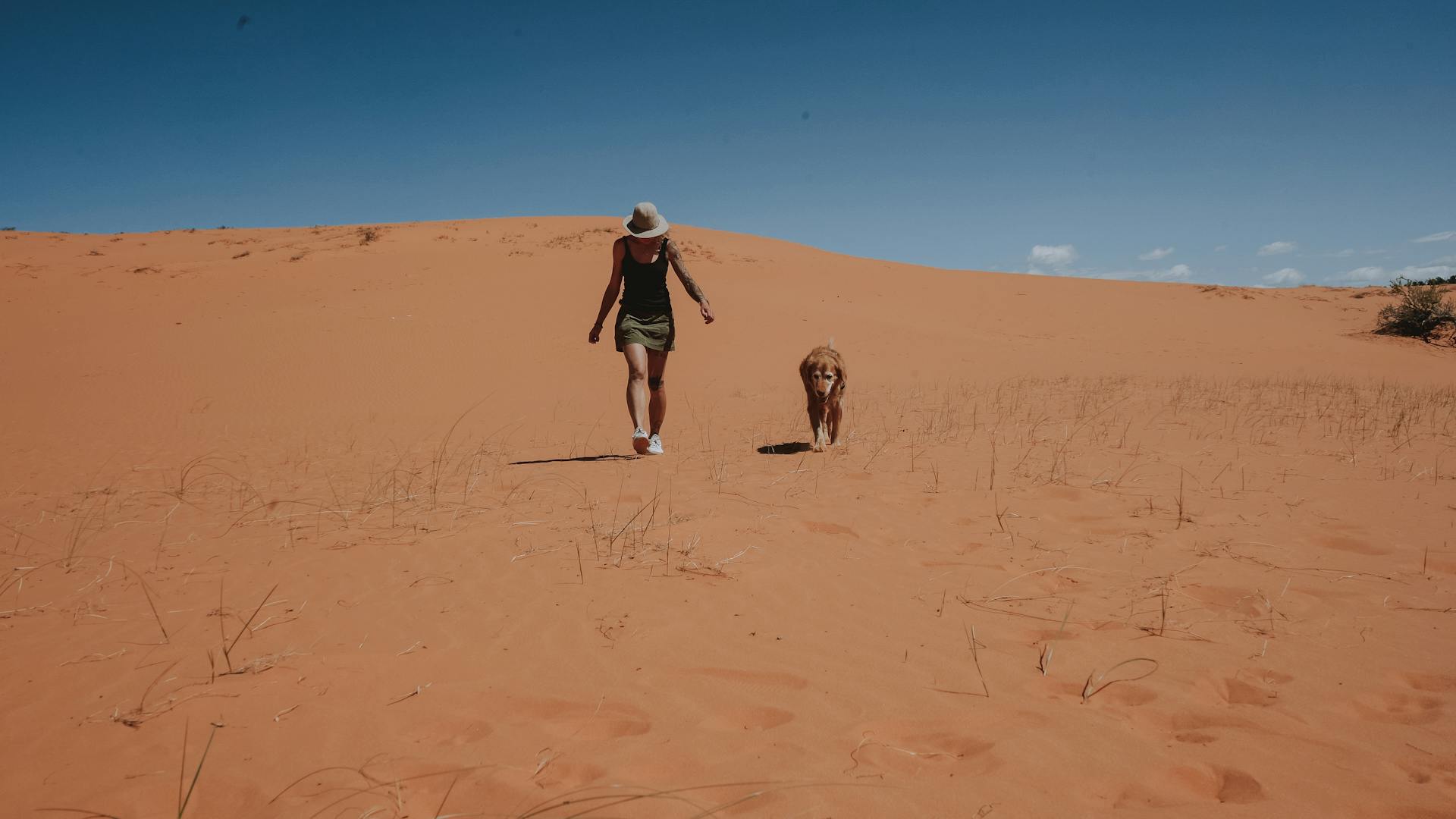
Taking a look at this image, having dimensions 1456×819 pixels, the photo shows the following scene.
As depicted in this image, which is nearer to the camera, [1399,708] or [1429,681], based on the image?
[1399,708]

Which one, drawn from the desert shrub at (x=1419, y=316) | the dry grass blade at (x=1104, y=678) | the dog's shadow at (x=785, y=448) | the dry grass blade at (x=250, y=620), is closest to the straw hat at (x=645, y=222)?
the dog's shadow at (x=785, y=448)

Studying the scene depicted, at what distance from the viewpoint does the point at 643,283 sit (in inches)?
225

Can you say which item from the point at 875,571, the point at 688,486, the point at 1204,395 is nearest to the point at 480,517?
the point at 688,486

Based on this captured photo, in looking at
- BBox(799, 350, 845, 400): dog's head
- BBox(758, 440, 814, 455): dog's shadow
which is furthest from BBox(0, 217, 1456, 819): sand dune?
BBox(799, 350, 845, 400): dog's head

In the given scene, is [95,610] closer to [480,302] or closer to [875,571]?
[875,571]

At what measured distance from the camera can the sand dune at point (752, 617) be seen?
1.78 meters

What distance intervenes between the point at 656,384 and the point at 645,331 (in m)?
0.55

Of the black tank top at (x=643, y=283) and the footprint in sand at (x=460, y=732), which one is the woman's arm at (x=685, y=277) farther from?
the footprint in sand at (x=460, y=732)

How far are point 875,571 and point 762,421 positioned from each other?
5540 millimetres

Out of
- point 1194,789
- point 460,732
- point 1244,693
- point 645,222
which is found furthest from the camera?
point 645,222

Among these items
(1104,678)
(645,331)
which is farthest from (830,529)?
(645,331)

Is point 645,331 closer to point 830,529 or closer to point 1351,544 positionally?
point 830,529

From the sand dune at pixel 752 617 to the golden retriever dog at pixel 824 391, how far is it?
1.26 ft

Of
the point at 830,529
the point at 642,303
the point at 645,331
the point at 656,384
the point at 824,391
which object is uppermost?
the point at 642,303
